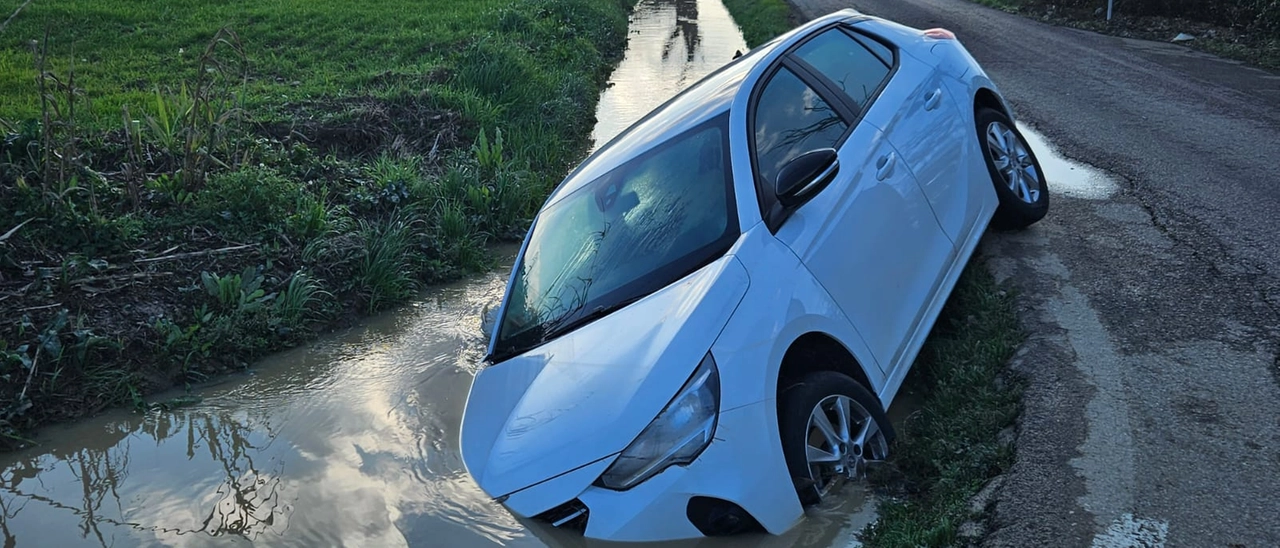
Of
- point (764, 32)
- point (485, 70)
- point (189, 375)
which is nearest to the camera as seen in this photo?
point (189, 375)

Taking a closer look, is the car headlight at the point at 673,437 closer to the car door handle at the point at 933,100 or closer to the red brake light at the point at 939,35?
the car door handle at the point at 933,100

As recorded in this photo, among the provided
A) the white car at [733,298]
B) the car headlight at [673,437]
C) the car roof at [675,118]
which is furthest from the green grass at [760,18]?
the car headlight at [673,437]

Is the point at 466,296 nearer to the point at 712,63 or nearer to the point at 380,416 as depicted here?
the point at 380,416

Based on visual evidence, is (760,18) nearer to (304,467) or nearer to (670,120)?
(670,120)

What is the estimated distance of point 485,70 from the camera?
1210cm

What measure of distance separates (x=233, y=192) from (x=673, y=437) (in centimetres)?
527

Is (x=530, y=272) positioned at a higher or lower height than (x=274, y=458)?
higher

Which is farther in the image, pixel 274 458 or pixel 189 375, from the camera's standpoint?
pixel 189 375

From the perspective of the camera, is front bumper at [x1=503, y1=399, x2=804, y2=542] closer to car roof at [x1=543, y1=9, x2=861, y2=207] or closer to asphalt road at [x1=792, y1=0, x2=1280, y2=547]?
asphalt road at [x1=792, y1=0, x2=1280, y2=547]

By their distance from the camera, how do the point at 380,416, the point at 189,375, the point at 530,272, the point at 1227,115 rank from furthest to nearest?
the point at 1227,115 → the point at 189,375 → the point at 380,416 → the point at 530,272

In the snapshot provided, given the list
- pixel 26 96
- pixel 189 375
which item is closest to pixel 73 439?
pixel 189 375

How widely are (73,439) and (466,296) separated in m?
2.65

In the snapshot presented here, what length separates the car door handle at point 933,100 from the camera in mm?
5602

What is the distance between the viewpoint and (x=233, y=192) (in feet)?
25.6
